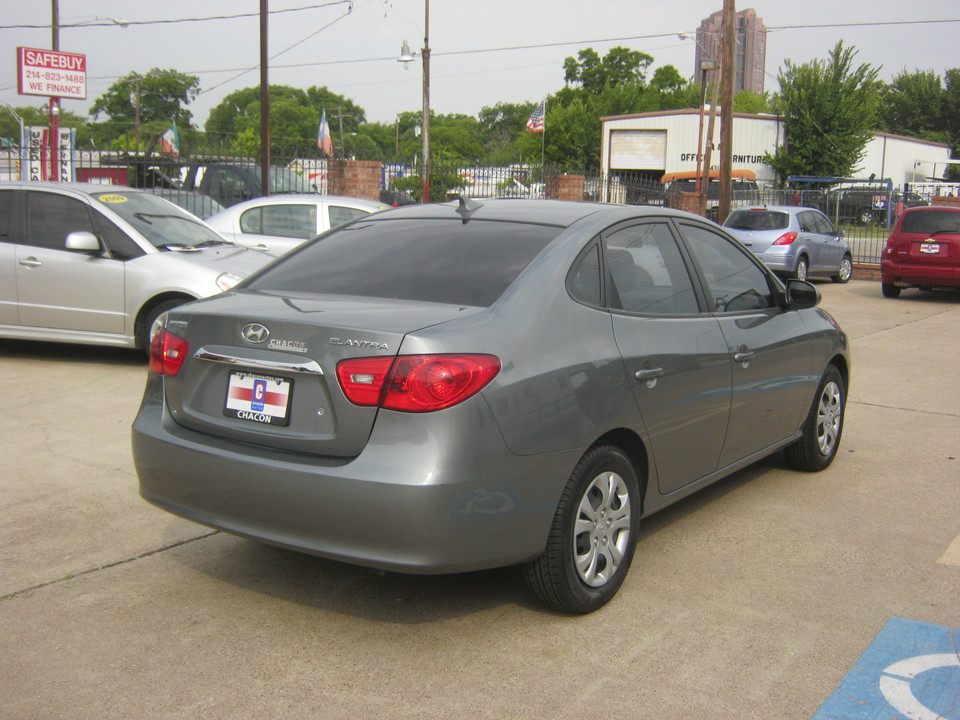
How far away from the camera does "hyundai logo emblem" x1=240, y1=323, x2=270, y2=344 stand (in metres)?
3.60

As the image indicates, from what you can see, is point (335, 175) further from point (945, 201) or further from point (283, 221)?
point (945, 201)

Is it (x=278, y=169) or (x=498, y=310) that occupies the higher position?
(x=278, y=169)

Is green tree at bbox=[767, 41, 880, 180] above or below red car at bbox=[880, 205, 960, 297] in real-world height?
above

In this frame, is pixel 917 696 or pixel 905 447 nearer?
pixel 917 696

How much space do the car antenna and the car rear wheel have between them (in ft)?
50.4

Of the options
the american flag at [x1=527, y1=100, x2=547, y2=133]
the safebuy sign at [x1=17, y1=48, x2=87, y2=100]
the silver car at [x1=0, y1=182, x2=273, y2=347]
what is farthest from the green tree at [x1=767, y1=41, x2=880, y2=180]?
the silver car at [x1=0, y1=182, x2=273, y2=347]

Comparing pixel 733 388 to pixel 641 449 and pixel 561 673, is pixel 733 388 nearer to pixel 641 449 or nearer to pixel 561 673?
pixel 641 449

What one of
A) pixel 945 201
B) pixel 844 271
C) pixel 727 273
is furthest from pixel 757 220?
pixel 727 273

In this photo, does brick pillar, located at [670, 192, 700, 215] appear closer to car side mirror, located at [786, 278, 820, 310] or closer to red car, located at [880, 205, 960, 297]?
red car, located at [880, 205, 960, 297]

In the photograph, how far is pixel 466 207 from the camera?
4.66 meters

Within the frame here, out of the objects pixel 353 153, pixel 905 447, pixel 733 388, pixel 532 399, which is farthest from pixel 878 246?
pixel 532 399

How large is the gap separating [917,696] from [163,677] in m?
2.51

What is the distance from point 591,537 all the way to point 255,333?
149 centimetres

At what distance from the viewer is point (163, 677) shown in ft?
11.0
